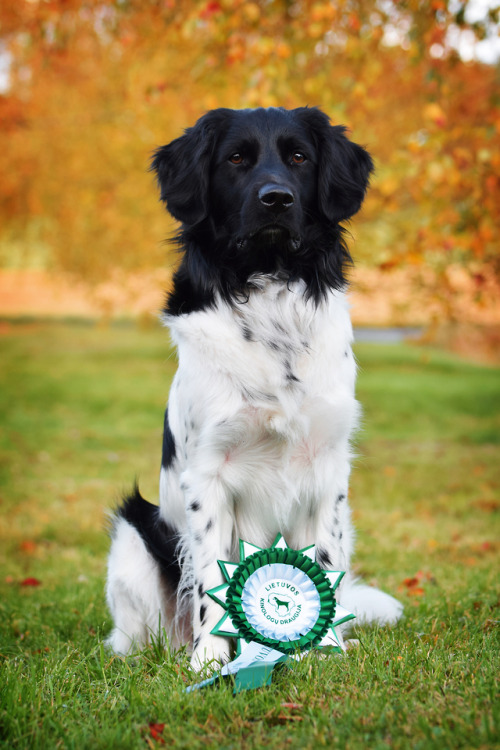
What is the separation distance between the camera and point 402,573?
4.77 m

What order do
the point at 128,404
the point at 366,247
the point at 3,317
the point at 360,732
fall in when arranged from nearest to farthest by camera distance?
the point at 360,732, the point at 366,247, the point at 128,404, the point at 3,317

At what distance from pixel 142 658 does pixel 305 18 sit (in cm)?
602

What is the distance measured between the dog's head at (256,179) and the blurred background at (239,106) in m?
0.33

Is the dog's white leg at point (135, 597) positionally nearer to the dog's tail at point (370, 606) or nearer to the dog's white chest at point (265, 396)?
the dog's white chest at point (265, 396)

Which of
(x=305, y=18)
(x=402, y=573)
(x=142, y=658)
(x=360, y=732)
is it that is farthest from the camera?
(x=305, y=18)

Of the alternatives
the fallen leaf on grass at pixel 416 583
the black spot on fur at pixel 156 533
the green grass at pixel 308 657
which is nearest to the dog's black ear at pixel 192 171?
the green grass at pixel 308 657

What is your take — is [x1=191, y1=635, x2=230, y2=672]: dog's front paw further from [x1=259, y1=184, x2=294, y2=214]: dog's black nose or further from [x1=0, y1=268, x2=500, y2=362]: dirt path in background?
[x1=0, y1=268, x2=500, y2=362]: dirt path in background

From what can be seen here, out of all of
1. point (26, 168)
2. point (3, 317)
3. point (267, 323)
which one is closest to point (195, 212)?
point (267, 323)

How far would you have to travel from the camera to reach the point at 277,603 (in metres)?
2.77

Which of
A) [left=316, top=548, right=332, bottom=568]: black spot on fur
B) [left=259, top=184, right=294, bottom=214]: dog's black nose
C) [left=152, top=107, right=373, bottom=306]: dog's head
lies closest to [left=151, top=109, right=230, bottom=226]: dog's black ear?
[left=152, top=107, right=373, bottom=306]: dog's head

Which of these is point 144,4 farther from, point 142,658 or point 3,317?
point 3,317

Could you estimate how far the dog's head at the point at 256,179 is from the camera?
2.91m

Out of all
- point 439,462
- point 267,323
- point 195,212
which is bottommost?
point 439,462

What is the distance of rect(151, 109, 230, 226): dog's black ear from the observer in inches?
117
